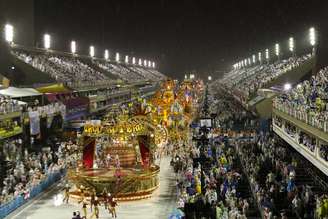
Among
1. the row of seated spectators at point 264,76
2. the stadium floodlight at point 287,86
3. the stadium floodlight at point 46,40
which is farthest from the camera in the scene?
the stadium floodlight at point 46,40

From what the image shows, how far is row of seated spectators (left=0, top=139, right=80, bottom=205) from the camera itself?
23562mm

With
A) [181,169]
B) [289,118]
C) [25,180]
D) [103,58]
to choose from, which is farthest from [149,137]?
[103,58]

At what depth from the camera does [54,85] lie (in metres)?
51.1

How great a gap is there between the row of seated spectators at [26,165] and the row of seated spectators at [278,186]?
9.41m

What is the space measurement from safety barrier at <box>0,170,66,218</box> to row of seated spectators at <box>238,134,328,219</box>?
9.35 metres

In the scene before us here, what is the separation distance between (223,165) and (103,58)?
8929cm

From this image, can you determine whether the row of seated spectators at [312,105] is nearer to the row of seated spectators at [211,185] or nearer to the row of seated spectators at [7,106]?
the row of seated spectators at [211,185]

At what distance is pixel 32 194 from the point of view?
24.5 metres

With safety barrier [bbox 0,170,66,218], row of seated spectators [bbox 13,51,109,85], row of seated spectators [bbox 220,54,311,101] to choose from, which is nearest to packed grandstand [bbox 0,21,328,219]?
safety barrier [bbox 0,170,66,218]

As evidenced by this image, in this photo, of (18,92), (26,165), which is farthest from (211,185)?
(18,92)

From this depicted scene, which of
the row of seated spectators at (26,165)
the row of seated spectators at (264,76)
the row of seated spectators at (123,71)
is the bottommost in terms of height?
the row of seated spectators at (26,165)

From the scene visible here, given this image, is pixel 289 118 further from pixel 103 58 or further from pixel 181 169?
pixel 103 58

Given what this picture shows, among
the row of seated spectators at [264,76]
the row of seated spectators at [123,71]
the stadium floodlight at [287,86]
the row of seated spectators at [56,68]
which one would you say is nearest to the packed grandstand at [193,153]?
the stadium floodlight at [287,86]

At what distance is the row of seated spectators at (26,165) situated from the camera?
77.3 feet
